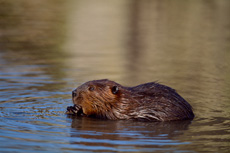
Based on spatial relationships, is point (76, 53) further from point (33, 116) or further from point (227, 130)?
point (227, 130)

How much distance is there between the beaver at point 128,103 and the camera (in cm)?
726

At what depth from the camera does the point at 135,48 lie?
1538 centimetres

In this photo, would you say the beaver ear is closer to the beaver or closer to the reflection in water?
the beaver

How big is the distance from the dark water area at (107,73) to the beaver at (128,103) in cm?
16

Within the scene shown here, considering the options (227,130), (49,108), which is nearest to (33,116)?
(49,108)

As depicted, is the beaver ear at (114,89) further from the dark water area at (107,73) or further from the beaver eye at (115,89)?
the dark water area at (107,73)

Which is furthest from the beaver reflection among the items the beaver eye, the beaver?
the beaver eye

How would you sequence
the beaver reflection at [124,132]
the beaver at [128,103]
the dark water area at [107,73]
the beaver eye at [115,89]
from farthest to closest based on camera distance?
the beaver eye at [115,89] → the beaver at [128,103] → the dark water area at [107,73] → the beaver reflection at [124,132]

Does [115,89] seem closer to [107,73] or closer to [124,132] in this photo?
[124,132]

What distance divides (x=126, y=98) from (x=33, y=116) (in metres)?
1.42

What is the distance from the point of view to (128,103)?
7.34 m

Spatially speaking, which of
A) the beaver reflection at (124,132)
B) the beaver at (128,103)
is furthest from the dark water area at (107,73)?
the beaver at (128,103)

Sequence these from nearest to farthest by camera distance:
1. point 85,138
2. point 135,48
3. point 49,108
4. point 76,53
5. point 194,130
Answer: point 85,138 < point 194,130 < point 49,108 < point 76,53 < point 135,48

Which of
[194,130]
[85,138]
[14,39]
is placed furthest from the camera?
[14,39]
